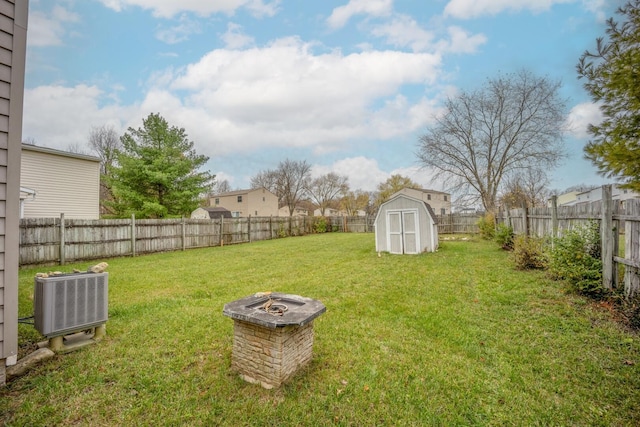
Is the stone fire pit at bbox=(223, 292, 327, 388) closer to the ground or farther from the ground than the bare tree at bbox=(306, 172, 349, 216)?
closer to the ground

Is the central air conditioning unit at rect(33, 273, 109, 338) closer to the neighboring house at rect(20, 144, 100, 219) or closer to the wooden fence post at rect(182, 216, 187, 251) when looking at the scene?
the wooden fence post at rect(182, 216, 187, 251)

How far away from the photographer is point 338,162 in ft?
135

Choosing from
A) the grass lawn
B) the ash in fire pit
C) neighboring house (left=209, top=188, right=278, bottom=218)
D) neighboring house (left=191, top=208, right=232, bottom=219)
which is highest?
neighboring house (left=209, top=188, right=278, bottom=218)

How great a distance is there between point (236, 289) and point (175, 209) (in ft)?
40.1

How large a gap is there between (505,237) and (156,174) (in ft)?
54.3

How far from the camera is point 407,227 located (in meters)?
10.7

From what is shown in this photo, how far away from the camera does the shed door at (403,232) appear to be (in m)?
10.6

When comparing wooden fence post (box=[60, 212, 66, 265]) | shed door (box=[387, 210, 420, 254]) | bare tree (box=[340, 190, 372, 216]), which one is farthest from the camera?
bare tree (box=[340, 190, 372, 216])

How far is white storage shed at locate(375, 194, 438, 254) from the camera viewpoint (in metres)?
10.6

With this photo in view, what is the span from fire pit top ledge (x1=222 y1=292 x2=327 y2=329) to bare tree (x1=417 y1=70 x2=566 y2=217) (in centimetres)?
2004

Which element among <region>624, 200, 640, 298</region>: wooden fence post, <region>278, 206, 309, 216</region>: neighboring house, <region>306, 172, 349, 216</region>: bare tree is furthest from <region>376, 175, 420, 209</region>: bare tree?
<region>624, 200, 640, 298</region>: wooden fence post

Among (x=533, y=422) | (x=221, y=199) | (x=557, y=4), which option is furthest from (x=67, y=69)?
(x=221, y=199)

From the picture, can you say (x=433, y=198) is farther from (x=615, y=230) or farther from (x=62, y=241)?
(x=62, y=241)

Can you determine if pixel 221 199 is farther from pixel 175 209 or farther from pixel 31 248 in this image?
pixel 31 248
